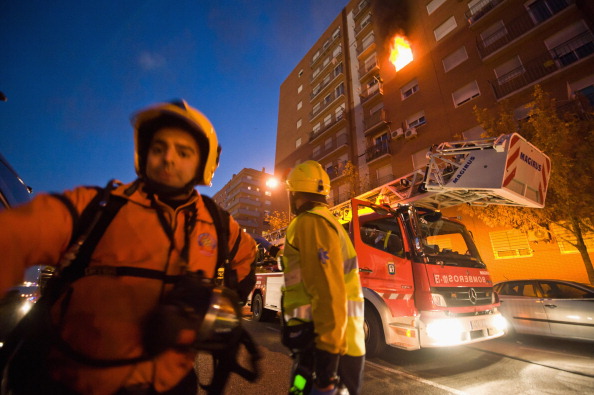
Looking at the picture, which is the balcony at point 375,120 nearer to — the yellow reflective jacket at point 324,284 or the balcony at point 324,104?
the balcony at point 324,104

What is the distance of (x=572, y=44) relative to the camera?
1162 centimetres

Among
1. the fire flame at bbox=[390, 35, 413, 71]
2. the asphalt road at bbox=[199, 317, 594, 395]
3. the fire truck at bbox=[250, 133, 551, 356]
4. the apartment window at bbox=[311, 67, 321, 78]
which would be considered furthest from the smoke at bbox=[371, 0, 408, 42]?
the asphalt road at bbox=[199, 317, 594, 395]

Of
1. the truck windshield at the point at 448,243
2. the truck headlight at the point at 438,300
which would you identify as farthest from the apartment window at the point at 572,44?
the truck headlight at the point at 438,300

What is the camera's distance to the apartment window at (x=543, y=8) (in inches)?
483

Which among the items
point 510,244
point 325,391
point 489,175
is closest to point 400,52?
point 510,244

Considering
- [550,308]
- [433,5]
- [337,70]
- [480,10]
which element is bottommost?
[550,308]

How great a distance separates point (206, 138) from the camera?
4.54 feet

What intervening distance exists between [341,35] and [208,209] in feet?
107

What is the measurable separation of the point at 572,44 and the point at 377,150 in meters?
10.8

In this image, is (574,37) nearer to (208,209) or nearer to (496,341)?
(496,341)

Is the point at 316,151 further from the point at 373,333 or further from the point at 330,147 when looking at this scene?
the point at 373,333

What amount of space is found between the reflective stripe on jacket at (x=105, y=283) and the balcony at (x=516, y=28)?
19.3 m

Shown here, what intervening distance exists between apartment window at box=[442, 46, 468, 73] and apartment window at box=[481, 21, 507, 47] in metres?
1.08

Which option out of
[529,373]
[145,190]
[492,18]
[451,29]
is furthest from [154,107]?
[451,29]
